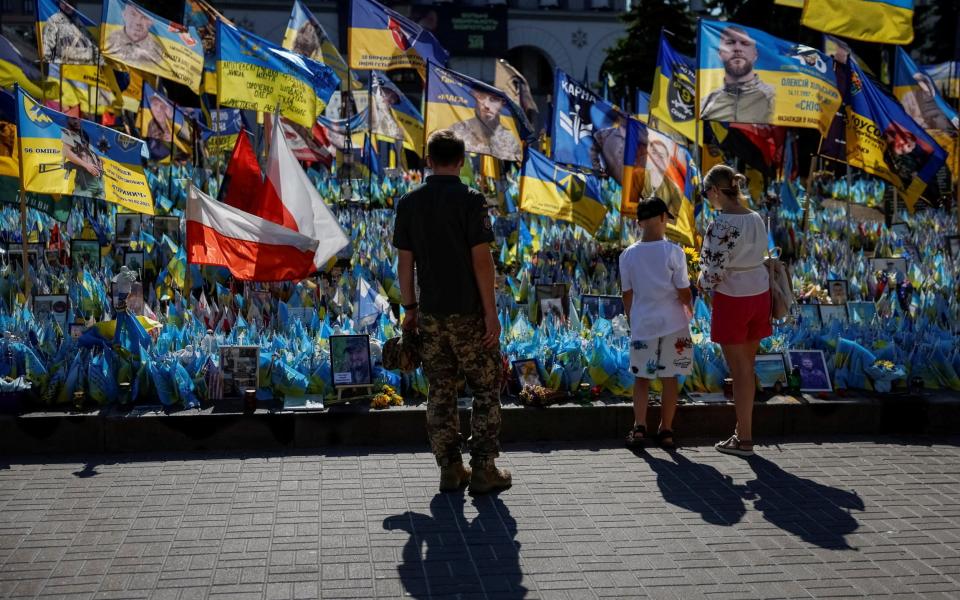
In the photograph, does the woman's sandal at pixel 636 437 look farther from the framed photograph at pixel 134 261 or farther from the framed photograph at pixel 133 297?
the framed photograph at pixel 134 261

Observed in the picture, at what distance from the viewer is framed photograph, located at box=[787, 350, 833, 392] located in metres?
7.14

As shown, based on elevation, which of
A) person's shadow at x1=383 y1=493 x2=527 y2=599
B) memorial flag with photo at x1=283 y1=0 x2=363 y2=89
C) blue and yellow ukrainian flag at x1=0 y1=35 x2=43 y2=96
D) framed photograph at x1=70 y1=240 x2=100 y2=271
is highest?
memorial flag with photo at x1=283 y1=0 x2=363 y2=89

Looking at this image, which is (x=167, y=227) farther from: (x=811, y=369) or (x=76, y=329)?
(x=811, y=369)

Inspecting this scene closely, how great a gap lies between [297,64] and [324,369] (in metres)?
4.87

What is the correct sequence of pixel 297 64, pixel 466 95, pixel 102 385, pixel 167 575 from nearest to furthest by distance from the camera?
pixel 167 575 → pixel 102 385 → pixel 297 64 → pixel 466 95

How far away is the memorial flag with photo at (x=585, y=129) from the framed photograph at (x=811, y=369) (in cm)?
527

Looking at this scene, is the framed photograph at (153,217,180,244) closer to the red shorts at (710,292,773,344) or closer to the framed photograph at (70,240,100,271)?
the framed photograph at (70,240,100,271)

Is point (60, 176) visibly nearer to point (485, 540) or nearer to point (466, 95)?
point (466, 95)

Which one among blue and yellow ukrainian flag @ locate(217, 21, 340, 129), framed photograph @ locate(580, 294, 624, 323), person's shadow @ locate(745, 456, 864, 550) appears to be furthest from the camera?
blue and yellow ukrainian flag @ locate(217, 21, 340, 129)

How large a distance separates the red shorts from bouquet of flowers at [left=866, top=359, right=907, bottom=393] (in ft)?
4.50

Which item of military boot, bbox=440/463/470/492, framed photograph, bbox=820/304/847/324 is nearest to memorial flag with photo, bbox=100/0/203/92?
framed photograph, bbox=820/304/847/324

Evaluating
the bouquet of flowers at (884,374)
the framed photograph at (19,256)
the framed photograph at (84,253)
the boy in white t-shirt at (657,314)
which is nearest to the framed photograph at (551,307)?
the boy in white t-shirt at (657,314)

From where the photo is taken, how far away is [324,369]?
681 cm

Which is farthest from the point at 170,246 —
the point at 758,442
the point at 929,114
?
the point at 929,114
